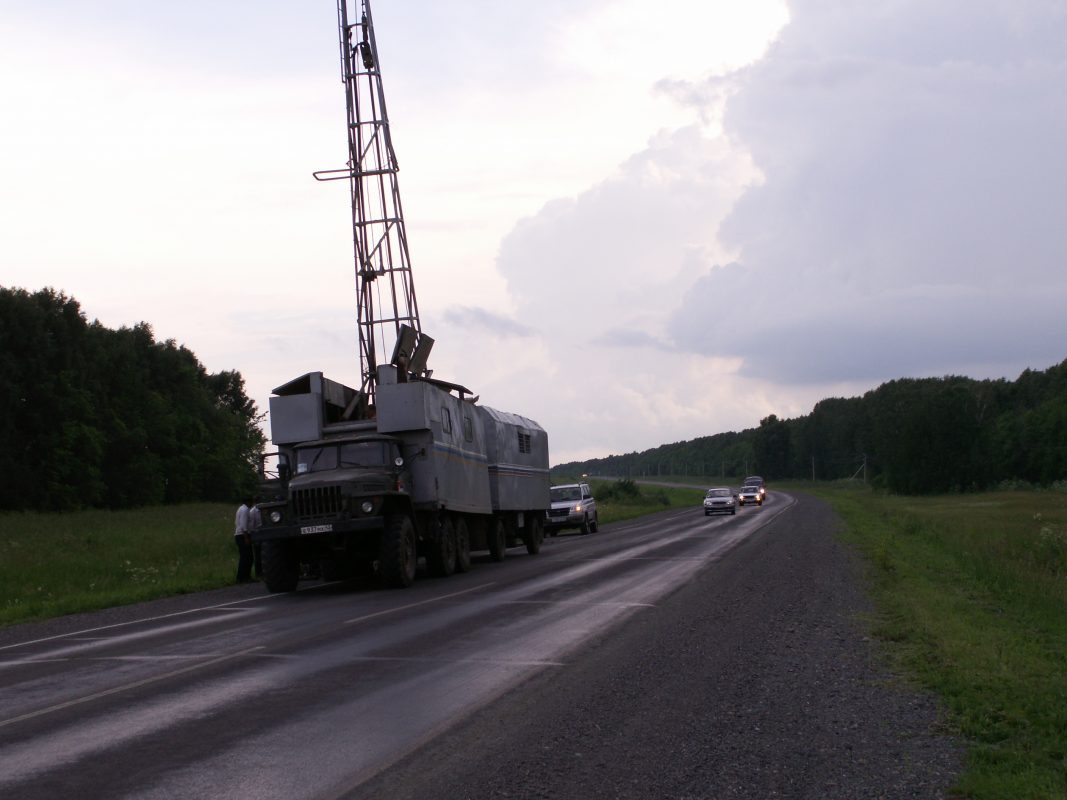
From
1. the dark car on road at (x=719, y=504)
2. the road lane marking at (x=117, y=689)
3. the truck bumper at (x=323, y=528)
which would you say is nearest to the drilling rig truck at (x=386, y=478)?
the truck bumper at (x=323, y=528)

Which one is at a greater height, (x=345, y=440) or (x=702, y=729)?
(x=345, y=440)

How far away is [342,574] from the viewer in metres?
20.1

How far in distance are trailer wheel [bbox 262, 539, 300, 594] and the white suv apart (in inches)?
815

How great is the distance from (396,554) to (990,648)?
33.6 ft

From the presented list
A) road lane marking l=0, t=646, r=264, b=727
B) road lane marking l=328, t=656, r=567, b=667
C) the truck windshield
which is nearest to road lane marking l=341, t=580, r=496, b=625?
road lane marking l=0, t=646, r=264, b=727

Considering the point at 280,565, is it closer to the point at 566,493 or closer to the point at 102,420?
the point at 566,493

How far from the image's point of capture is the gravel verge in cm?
504

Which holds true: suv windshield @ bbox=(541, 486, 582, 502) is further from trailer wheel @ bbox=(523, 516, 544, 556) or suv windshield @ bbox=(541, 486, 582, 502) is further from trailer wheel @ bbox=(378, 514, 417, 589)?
trailer wheel @ bbox=(378, 514, 417, 589)

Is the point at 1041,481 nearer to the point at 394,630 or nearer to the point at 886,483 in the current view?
the point at 886,483

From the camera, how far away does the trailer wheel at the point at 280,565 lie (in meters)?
16.9

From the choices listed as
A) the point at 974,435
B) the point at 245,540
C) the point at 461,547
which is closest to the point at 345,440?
the point at 245,540

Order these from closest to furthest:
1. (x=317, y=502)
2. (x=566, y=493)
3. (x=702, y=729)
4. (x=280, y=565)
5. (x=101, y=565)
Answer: (x=702, y=729) < (x=317, y=502) < (x=280, y=565) < (x=101, y=565) < (x=566, y=493)

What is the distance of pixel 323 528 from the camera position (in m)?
15.9

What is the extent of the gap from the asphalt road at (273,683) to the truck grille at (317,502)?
1.49 m
